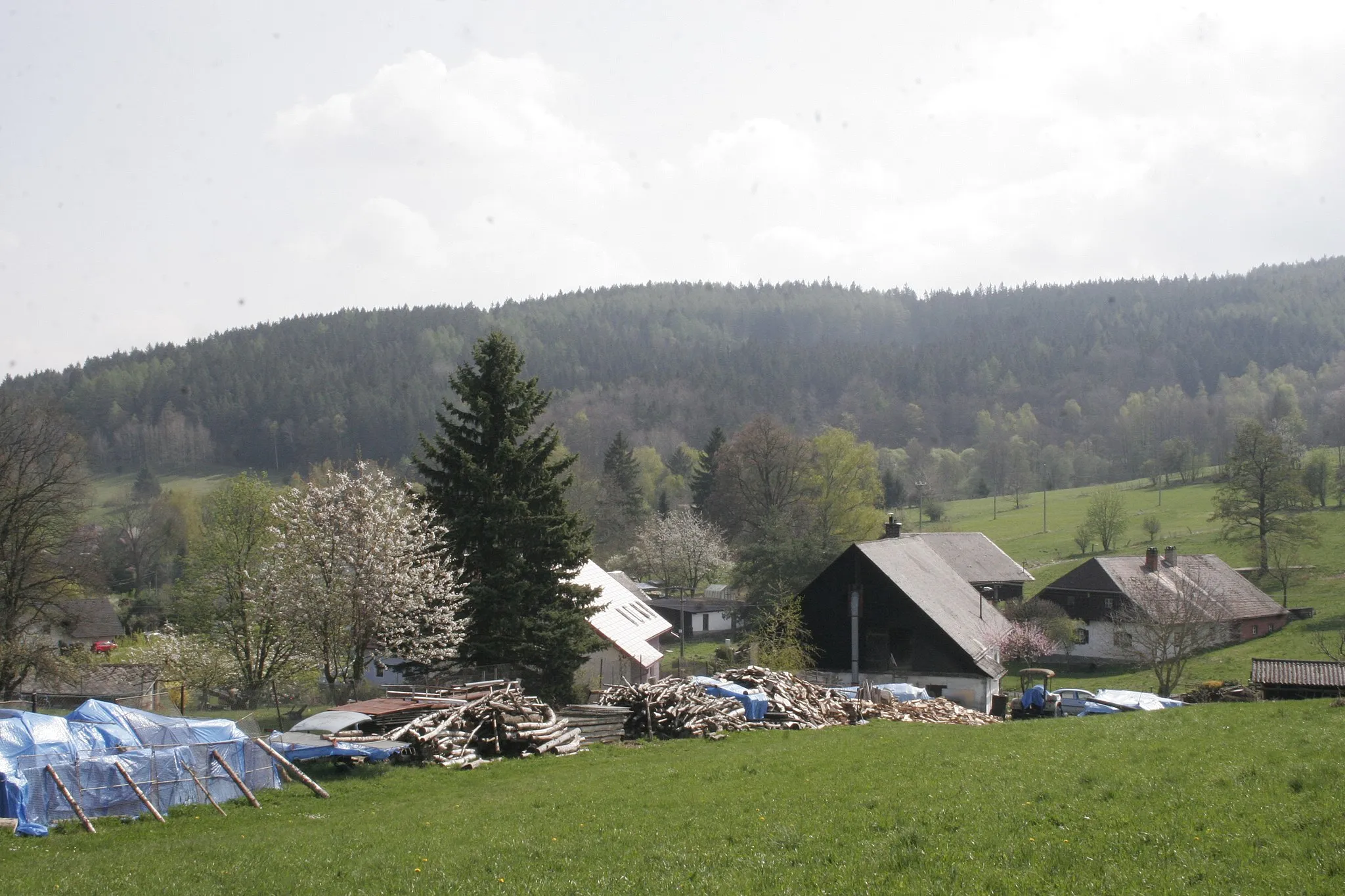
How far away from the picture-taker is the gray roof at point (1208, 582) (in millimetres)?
60469

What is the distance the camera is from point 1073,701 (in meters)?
38.3

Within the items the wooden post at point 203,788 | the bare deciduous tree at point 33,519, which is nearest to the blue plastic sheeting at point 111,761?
the wooden post at point 203,788

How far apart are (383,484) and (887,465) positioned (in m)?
110

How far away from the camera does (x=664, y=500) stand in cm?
11188

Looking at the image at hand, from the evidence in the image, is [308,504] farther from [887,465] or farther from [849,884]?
[887,465]

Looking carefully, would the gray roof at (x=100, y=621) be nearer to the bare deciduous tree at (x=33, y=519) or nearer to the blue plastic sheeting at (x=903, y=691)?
the bare deciduous tree at (x=33, y=519)

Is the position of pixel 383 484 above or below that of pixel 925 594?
above

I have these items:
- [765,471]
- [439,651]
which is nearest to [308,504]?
[439,651]

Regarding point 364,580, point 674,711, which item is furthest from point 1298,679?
point 364,580

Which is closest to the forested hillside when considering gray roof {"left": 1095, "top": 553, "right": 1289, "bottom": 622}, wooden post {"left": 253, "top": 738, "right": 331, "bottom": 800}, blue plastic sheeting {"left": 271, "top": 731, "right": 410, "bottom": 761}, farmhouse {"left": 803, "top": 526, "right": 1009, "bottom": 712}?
gray roof {"left": 1095, "top": 553, "right": 1289, "bottom": 622}

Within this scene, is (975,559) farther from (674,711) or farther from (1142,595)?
(674,711)

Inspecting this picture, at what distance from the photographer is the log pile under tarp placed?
29766 millimetres

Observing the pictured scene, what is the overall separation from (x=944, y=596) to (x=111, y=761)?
3931cm

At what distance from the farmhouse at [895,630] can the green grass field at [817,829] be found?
2264 centimetres
